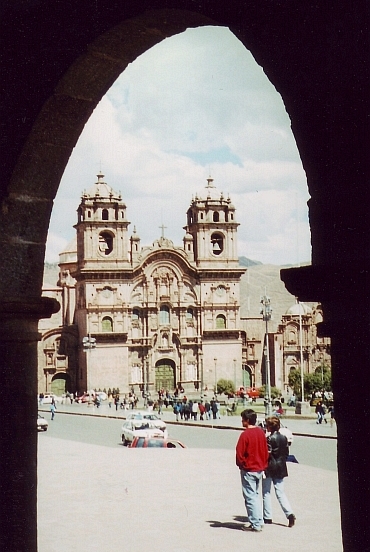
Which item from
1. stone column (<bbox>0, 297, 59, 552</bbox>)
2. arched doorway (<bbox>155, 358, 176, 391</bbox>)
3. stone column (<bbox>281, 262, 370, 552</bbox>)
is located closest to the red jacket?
stone column (<bbox>0, 297, 59, 552</bbox>)

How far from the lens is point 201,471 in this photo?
12.1 meters

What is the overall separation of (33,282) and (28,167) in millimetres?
617

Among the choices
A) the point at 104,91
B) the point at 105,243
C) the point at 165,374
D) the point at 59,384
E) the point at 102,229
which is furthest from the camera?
the point at 105,243

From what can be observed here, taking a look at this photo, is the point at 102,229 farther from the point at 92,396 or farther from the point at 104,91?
the point at 104,91

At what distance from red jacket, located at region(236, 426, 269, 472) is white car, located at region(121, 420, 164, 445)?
40.0ft

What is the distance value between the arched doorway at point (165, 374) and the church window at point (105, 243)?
8737 mm

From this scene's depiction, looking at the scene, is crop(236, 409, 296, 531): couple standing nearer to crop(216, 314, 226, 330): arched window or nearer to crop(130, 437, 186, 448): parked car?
crop(130, 437, 186, 448): parked car

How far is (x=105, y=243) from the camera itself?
191 ft

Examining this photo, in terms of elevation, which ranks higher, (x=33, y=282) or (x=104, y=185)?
(x=104, y=185)

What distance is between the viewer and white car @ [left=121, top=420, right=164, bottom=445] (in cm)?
1923

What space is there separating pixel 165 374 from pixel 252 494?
5068cm

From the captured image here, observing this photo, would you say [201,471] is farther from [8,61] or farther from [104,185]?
[104,185]

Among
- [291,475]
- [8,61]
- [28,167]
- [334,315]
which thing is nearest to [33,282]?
[28,167]

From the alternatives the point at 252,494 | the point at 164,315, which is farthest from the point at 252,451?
the point at 164,315
